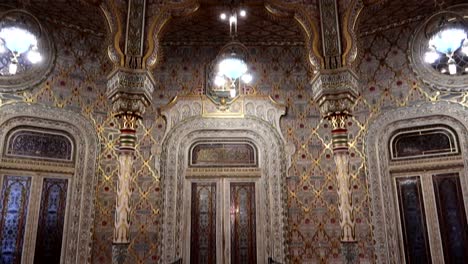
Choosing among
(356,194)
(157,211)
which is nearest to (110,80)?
(157,211)

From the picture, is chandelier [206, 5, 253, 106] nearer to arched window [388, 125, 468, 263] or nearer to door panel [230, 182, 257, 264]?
door panel [230, 182, 257, 264]

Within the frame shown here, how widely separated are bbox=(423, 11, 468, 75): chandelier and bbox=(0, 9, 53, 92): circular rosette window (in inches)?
359

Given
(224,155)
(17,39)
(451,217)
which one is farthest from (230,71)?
(451,217)

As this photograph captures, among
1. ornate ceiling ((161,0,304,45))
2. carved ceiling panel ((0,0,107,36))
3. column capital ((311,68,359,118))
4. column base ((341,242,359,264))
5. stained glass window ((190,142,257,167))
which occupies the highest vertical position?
carved ceiling panel ((0,0,107,36))

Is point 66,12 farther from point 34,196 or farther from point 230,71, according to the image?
point 34,196

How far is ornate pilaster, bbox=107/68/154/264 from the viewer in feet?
22.1

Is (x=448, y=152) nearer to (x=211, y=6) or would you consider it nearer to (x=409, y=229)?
(x=409, y=229)

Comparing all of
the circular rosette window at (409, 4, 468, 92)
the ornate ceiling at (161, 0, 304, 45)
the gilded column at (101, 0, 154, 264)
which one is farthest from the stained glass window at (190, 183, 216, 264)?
the circular rosette window at (409, 4, 468, 92)

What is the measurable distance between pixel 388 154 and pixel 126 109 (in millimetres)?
6090

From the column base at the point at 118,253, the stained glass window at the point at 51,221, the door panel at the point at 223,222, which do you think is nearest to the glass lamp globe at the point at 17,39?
the stained glass window at the point at 51,221

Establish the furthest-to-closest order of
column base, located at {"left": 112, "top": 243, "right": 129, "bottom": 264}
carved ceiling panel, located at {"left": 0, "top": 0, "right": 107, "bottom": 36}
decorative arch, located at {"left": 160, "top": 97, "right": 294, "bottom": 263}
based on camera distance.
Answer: decorative arch, located at {"left": 160, "top": 97, "right": 294, "bottom": 263}, carved ceiling panel, located at {"left": 0, "top": 0, "right": 107, "bottom": 36}, column base, located at {"left": 112, "top": 243, "right": 129, "bottom": 264}

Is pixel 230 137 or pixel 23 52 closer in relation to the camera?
pixel 23 52

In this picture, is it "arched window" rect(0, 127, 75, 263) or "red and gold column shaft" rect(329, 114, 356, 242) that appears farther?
"arched window" rect(0, 127, 75, 263)

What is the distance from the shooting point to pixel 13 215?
8180mm
